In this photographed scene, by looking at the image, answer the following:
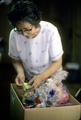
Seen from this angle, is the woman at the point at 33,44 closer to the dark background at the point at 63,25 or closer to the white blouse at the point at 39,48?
the white blouse at the point at 39,48

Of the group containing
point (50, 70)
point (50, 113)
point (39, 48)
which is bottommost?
point (50, 113)

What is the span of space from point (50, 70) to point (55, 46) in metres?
0.13

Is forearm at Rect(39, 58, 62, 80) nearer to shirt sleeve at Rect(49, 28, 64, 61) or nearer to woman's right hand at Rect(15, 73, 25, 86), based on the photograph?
shirt sleeve at Rect(49, 28, 64, 61)

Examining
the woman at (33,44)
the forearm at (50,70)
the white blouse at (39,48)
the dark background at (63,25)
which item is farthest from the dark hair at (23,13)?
the dark background at (63,25)

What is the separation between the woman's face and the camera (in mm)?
1400

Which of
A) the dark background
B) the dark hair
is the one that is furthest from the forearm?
the dark background

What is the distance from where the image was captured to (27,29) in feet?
4.66

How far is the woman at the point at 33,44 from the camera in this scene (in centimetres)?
139

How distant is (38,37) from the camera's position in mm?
1527

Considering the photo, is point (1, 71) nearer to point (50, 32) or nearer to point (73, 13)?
point (73, 13)

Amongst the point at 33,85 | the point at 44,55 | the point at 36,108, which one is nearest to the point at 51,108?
the point at 36,108

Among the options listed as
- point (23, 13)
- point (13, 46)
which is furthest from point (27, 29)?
point (13, 46)

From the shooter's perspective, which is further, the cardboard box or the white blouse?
the white blouse

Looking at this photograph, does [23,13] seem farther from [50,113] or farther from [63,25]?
[63,25]
